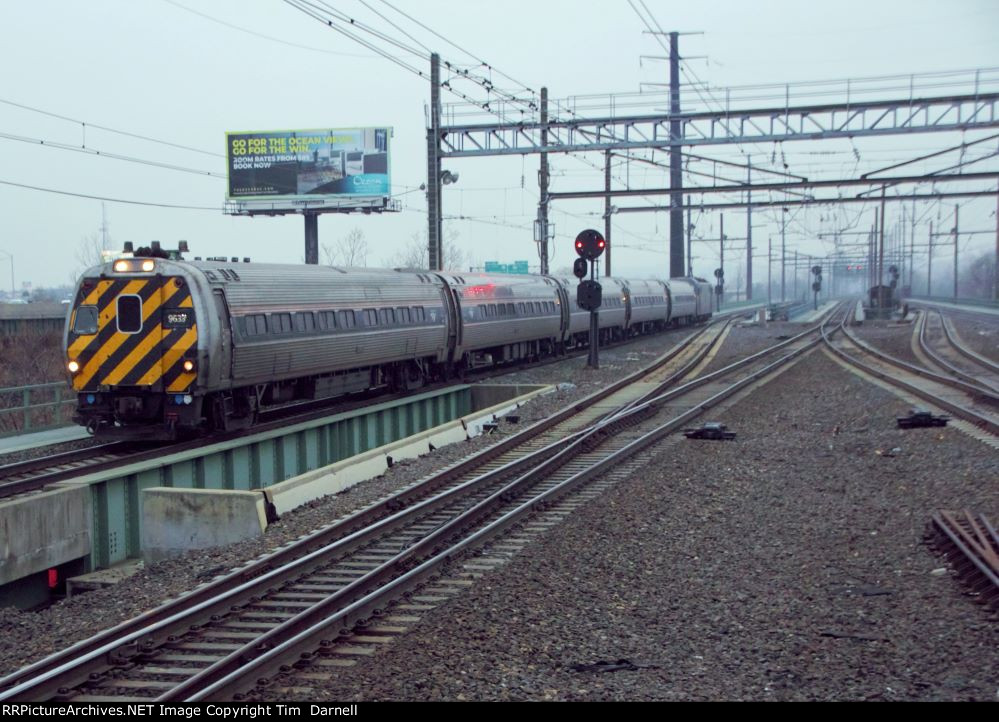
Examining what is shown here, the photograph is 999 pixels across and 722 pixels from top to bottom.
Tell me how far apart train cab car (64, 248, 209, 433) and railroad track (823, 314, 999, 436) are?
39.3 feet

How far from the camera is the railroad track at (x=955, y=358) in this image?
24.1 m

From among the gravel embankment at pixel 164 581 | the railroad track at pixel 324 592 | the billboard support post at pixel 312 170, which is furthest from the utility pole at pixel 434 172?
the billboard support post at pixel 312 170

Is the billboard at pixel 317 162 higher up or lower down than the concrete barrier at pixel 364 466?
higher up

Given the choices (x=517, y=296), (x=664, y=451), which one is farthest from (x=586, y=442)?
(x=517, y=296)

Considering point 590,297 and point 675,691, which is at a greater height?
point 590,297

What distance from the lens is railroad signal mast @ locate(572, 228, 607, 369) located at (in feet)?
89.5

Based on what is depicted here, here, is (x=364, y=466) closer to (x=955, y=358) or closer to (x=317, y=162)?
(x=955, y=358)

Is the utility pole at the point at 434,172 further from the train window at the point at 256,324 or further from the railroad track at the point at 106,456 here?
the train window at the point at 256,324

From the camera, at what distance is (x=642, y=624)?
7.41 meters

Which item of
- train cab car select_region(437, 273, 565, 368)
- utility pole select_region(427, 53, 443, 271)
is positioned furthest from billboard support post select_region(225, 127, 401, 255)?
utility pole select_region(427, 53, 443, 271)

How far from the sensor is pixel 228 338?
16.8 m

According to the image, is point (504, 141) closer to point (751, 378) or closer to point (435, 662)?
point (751, 378)

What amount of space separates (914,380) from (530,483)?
1472 cm

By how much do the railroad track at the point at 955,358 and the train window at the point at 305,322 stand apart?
42.5ft
